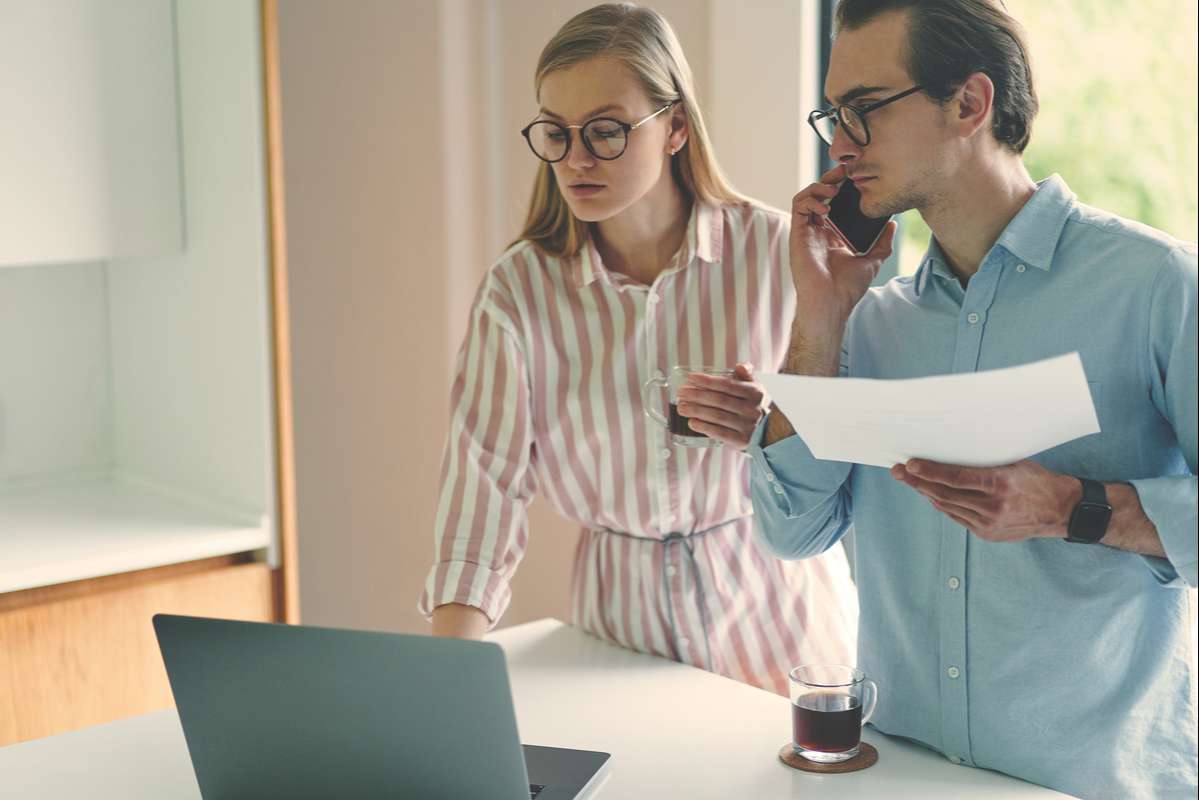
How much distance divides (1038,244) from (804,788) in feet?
2.16

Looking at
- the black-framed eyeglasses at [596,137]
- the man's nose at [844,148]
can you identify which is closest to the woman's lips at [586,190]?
the black-framed eyeglasses at [596,137]

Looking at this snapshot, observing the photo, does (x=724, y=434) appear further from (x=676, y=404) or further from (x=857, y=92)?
(x=857, y=92)

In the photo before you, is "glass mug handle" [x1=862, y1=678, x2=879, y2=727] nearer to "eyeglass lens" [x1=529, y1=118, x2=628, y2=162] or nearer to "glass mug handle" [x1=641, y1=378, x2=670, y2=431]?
"glass mug handle" [x1=641, y1=378, x2=670, y2=431]

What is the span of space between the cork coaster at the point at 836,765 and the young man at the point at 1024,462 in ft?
0.31

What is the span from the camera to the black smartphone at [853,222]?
1750 mm

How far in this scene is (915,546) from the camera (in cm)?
162

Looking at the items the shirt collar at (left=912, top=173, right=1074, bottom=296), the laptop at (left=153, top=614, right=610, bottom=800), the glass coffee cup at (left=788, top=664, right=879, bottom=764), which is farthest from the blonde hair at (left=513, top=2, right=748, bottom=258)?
the laptop at (left=153, top=614, right=610, bottom=800)

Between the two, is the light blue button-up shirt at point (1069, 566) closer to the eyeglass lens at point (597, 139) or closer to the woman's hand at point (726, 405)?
the woman's hand at point (726, 405)

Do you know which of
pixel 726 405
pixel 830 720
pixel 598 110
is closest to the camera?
pixel 830 720

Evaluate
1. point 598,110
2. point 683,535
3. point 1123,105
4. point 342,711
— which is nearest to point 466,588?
point 683,535

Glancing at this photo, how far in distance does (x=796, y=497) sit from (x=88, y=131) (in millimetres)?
1577

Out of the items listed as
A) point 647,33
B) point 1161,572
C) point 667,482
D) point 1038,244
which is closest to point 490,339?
point 667,482

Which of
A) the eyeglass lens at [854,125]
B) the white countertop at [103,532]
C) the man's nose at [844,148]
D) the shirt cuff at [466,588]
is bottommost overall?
the white countertop at [103,532]

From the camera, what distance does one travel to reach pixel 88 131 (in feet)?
8.15
